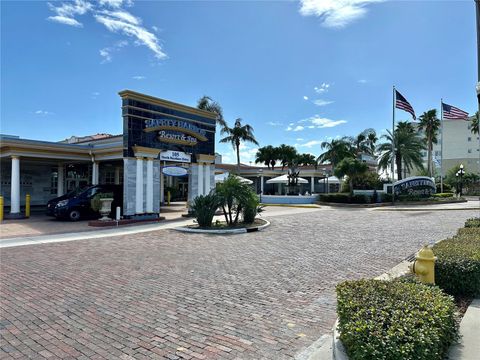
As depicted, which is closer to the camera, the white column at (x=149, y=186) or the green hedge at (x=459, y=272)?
the green hedge at (x=459, y=272)

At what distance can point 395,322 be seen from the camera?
3084mm

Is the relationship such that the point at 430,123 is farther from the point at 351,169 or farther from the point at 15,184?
the point at 15,184

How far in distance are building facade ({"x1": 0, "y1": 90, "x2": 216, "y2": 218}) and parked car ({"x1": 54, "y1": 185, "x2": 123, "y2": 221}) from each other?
1.16 meters

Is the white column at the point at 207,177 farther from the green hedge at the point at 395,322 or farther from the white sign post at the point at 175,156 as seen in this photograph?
the green hedge at the point at 395,322

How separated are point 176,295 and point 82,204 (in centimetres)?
1394

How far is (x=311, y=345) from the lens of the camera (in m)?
3.96

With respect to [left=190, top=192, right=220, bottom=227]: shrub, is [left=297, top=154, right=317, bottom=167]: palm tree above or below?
above

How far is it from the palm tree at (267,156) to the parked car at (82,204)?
49204 millimetres

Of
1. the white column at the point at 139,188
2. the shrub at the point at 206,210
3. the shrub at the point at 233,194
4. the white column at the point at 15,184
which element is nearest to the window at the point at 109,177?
the white column at the point at 15,184

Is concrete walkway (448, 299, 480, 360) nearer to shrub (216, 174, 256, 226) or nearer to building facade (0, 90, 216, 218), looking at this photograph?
shrub (216, 174, 256, 226)

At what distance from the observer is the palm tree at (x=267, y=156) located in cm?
6638

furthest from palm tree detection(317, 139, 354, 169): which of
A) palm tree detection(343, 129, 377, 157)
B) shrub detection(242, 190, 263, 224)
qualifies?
shrub detection(242, 190, 263, 224)

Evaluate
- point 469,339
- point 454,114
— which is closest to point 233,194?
point 469,339

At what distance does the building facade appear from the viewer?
653 inches
